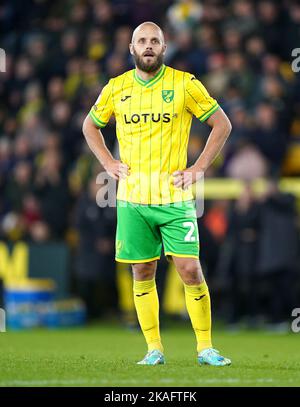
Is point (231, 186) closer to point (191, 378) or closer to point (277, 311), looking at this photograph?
point (277, 311)

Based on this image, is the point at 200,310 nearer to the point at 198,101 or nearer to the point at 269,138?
the point at 198,101

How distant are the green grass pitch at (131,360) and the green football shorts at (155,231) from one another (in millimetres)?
810

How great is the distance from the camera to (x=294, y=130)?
623 inches

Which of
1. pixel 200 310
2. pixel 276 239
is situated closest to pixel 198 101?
pixel 200 310

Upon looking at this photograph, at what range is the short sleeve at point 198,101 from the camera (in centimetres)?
825

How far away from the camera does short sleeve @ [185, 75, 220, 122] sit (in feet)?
27.1

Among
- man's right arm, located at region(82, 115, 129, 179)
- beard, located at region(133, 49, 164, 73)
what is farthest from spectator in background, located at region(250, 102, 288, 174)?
beard, located at region(133, 49, 164, 73)

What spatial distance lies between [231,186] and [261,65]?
2.16m

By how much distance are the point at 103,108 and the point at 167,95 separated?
1.76 ft

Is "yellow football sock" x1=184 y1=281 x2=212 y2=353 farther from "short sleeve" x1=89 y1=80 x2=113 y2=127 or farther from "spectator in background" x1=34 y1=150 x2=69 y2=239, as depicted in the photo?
"spectator in background" x1=34 y1=150 x2=69 y2=239

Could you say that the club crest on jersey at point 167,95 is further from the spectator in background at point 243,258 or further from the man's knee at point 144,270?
the spectator in background at point 243,258

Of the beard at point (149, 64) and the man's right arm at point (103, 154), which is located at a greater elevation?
the beard at point (149, 64)

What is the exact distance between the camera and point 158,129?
27.0ft

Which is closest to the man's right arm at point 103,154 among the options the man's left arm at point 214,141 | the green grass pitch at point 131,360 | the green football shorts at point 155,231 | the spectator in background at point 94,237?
the green football shorts at point 155,231
